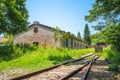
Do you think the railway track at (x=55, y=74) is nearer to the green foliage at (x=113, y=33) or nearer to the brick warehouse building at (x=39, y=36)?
the green foliage at (x=113, y=33)

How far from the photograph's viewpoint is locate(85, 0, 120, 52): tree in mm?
19234

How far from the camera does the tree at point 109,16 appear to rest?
19.2 meters

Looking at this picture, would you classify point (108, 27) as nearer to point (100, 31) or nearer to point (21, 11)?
point (100, 31)

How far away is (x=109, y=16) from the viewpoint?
2139cm

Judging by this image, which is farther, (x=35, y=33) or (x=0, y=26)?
(x=35, y=33)

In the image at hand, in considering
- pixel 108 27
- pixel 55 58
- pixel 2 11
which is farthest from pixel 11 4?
pixel 108 27

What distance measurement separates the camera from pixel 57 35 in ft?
148

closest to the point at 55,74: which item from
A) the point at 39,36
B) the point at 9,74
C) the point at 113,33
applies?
the point at 9,74

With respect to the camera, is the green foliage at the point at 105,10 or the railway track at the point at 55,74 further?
the green foliage at the point at 105,10

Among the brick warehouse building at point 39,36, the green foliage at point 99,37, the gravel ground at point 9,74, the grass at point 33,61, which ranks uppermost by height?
the brick warehouse building at point 39,36

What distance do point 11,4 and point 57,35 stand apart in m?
14.4

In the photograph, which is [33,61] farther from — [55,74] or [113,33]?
[113,33]

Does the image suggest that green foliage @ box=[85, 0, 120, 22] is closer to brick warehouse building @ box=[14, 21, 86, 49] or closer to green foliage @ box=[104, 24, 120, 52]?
green foliage @ box=[104, 24, 120, 52]

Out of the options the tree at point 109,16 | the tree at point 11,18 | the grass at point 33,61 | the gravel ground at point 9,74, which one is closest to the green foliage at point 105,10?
the tree at point 109,16
